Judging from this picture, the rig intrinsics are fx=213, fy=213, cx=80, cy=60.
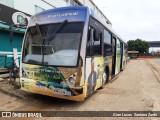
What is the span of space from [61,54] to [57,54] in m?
0.12

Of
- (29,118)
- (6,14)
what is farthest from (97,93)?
(6,14)

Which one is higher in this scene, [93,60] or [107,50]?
[107,50]

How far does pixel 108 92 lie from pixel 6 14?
8306 millimetres

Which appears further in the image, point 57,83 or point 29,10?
point 29,10

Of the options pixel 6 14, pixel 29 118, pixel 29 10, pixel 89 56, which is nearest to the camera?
pixel 29 118

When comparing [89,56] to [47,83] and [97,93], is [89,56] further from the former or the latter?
[97,93]

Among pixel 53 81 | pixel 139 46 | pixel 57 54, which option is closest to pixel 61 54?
pixel 57 54

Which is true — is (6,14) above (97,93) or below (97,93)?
above

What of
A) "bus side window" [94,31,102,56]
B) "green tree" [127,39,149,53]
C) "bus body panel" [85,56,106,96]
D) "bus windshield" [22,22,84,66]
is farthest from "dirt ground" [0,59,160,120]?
"green tree" [127,39,149,53]

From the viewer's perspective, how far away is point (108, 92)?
7965mm

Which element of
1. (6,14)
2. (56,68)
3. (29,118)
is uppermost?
(6,14)

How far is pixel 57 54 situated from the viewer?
599 centimetres

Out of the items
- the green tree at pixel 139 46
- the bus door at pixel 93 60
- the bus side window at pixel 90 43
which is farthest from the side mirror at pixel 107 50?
the green tree at pixel 139 46

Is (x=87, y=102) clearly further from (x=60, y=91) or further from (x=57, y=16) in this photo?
(x=57, y=16)
